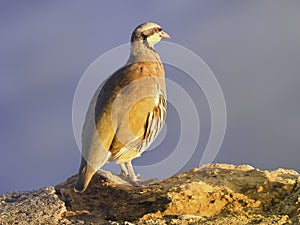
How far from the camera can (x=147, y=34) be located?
37.6 feet

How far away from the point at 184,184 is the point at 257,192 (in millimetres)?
1140

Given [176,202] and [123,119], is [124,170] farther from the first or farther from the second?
[176,202]

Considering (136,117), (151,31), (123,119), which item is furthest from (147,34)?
(123,119)

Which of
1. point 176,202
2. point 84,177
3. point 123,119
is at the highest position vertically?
point 123,119

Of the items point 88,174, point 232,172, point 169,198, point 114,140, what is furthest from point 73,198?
point 232,172

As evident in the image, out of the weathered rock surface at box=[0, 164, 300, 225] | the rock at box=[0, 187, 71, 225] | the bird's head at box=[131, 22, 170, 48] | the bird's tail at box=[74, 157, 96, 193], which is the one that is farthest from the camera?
the bird's head at box=[131, 22, 170, 48]

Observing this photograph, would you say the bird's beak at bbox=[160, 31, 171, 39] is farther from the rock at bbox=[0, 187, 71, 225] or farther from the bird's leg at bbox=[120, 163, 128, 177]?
the rock at bbox=[0, 187, 71, 225]

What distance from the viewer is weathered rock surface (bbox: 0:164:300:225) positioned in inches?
311

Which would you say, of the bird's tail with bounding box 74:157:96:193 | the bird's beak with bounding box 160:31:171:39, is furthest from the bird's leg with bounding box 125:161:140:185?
the bird's beak with bounding box 160:31:171:39

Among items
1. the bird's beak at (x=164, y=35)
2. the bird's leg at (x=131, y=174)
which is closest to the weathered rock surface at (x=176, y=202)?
the bird's leg at (x=131, y=174)

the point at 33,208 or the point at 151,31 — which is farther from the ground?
the point at 151,31

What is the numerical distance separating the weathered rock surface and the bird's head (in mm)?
3188

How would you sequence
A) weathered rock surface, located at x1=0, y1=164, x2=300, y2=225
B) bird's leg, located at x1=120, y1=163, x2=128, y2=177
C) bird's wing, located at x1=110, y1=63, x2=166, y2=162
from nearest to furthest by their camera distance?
weathered rock surface, located at x1=0, y1=164, x2=300, y2=225, bird's wing, located at x1=110, y1=63, x2=166, y2=162, bird's leg, located at x1=120, y1=163, x2=128, y2=177

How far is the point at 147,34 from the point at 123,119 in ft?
9.00
